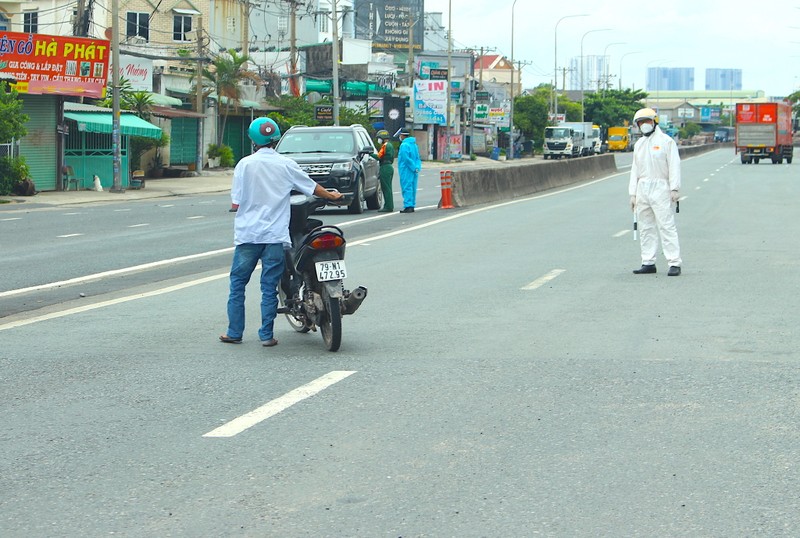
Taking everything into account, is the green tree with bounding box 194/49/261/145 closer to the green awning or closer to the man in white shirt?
the green awning

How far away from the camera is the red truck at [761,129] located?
67.2 m

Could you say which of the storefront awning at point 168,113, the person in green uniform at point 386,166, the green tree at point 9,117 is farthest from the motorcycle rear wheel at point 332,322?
the storefront awning at point 168,113

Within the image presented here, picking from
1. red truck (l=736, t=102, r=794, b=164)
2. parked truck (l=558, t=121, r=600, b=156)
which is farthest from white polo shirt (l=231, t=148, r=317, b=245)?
parked truck (l=558, t=121, r=600, b=156)

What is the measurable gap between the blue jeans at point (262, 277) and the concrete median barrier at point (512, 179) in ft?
62.2

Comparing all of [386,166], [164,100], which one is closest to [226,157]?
[164,100]

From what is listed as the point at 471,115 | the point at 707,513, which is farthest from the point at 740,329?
the point at 471,115

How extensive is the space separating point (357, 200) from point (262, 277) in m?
17.0

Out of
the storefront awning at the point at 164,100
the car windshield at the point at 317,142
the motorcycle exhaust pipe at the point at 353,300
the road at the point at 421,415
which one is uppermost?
the storefront awning at the point at 164,100

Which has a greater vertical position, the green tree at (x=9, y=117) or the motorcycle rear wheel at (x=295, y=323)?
the green tree at (x=9, y=117)

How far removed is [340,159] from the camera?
2622 centimetres

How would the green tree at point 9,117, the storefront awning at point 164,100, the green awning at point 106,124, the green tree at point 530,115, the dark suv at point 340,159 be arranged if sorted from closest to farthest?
the dark suv at point 340,159 → the green tree at point 9,117 → the green awning at point 106,124 → the storefront awning at point 164,100 → the green tree at point 530,115

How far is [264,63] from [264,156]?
218 ft

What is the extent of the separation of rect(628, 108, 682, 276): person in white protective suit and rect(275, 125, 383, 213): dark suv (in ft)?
39.7

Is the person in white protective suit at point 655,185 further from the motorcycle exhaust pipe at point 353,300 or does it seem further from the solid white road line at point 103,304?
the motorcycle exhaust pipe at point 353,300
